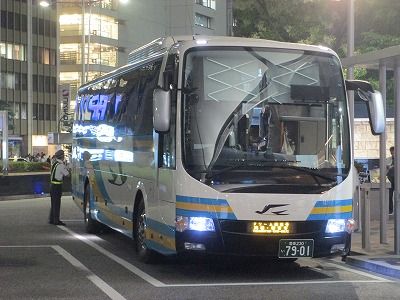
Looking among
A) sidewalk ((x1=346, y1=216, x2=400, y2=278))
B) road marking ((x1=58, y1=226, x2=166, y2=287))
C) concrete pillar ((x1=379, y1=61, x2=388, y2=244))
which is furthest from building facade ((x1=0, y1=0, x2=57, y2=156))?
concrete pillar ((x1=379, y1=61, x2=388, y2=244))

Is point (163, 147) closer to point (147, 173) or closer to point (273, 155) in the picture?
point (147, 173)

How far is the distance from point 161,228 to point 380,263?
347 centimetres

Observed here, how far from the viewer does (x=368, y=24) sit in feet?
114

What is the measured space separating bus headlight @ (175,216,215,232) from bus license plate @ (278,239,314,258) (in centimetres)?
95

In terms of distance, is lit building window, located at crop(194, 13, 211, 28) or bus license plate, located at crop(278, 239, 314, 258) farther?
lit building window, located at crop(194, 13, 211, 28)

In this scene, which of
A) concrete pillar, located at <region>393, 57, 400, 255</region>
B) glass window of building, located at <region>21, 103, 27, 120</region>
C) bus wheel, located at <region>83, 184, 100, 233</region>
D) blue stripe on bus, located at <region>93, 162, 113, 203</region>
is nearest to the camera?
concrete pillar, located at <region>393, 57, 400, 255</region>

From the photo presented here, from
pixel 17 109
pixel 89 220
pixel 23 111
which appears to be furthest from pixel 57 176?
pixel 23 111

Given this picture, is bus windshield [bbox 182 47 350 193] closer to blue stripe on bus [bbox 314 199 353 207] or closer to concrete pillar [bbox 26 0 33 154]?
blue stripe on bus [bbox 314 199 353 207]

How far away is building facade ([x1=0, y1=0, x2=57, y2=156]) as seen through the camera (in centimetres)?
7338

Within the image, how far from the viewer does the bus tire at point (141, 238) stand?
10.4m

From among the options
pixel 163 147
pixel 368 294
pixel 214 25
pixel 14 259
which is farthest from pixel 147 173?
pixel 214 25

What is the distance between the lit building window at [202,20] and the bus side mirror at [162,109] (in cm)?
7431

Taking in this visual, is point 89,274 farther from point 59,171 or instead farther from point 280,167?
point 59,171

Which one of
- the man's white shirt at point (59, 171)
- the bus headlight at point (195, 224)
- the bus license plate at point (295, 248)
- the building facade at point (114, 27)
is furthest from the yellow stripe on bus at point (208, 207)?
the building facade at point (114, 27)
